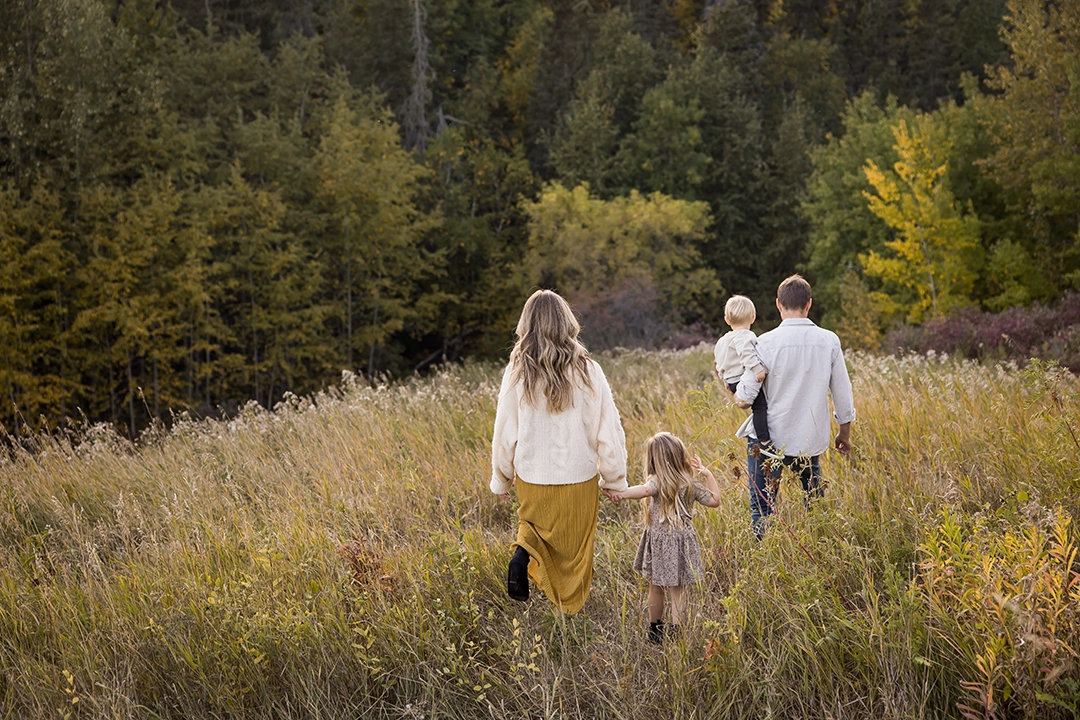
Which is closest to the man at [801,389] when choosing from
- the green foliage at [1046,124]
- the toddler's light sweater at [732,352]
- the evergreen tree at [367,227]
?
the toddler's light sweater at [732,352]

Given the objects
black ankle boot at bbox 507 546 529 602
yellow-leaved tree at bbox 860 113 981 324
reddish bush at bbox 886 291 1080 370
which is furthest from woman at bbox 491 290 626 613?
yellow-leaved tree at bbox 860 113 981 324

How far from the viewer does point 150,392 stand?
78.3 ft

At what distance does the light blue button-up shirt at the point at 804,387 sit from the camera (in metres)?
4.38

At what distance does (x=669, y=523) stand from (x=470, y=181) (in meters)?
32.4

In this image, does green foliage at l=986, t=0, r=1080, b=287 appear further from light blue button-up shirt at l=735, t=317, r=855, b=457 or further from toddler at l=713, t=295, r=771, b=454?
light blue button-up shirt at l=735, t=317, r=855, b=457

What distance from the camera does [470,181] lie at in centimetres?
3469

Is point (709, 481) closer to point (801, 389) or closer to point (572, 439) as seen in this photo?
point (572, 439)

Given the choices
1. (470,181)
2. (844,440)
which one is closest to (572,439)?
(844,440)

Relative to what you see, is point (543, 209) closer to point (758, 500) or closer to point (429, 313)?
point (429, 313)

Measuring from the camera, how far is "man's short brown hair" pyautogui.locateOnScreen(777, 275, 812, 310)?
175 inches

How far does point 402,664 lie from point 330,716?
356 millimetres

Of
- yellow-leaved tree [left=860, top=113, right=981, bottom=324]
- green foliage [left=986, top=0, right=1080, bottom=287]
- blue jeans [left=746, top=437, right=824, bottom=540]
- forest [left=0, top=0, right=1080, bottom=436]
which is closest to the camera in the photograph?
blue jeans [left=746, top=437, right=824, bottom=540]

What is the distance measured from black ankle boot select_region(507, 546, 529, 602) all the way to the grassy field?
21 centimetres

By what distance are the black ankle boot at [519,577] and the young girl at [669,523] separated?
0.48m
